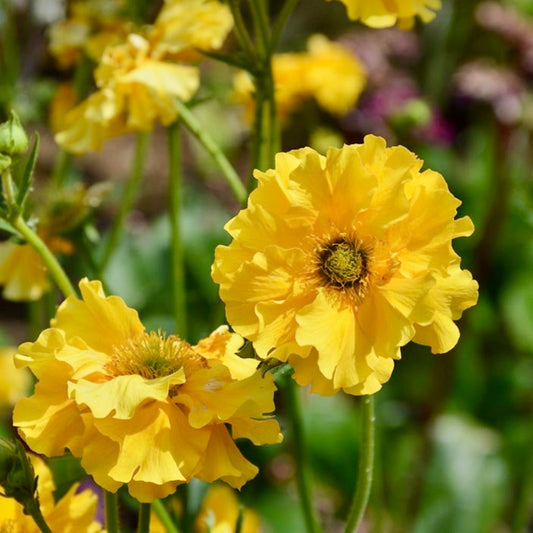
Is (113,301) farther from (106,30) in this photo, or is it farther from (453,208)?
(106,30)

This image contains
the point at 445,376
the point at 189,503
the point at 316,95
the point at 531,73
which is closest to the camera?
the point at 189,503

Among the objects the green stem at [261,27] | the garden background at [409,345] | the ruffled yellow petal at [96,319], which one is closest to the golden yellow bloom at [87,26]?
the garden background at [409,345]

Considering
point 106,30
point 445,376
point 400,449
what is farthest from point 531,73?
point 106,30

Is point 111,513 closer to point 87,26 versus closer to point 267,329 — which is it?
point 267,329

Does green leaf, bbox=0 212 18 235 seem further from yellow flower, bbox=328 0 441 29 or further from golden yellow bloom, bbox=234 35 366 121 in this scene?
golden yellow bloom, bbox=234 35 366 121

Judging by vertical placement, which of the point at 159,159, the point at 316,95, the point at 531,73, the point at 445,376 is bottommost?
the point at 159,159

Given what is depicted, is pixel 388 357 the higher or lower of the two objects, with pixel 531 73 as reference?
higher

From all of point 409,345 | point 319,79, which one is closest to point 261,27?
point 319,79
